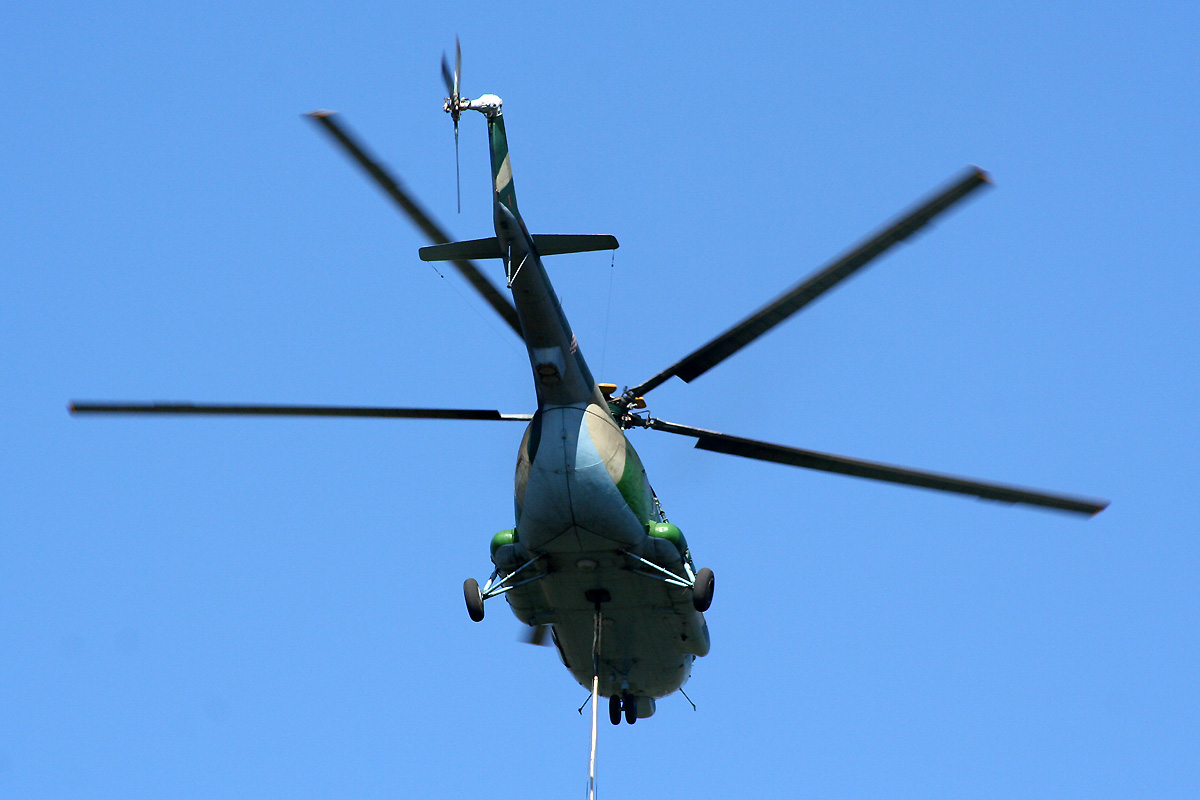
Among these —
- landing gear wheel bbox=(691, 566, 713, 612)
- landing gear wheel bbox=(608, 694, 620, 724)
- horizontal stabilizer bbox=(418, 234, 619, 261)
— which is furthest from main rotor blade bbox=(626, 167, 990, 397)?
landing gear wheel bbox=(608, 694, 620, 724)

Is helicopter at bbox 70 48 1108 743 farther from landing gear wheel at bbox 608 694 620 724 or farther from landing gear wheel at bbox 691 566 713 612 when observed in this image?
landing gear wheel at bbox 608 694 620 724

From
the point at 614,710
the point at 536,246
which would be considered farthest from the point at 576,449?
the point at 614,710

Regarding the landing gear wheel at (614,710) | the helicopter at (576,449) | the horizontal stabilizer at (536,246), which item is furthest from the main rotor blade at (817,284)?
the landing gear wheel at (614,710)

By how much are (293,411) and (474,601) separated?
4.06m

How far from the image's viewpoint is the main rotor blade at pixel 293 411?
20469mm

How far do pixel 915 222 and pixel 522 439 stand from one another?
6.80 meters

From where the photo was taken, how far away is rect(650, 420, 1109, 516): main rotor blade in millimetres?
20188

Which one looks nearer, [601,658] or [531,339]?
[531,339]

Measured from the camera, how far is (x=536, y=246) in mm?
19891

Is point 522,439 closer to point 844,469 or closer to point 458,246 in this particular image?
point 458,246

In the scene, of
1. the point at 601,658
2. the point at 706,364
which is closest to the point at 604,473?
the point at 706,364

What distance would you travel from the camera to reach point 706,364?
2123cm

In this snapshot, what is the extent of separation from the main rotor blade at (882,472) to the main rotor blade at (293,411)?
10.2 feet

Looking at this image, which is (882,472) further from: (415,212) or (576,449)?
(415,212)
